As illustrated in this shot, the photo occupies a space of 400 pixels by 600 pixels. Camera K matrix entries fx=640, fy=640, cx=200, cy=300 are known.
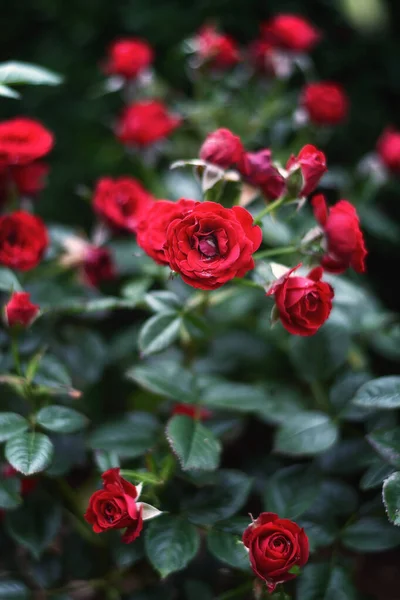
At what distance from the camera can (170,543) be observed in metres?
0.78

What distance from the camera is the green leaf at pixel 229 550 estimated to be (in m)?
0.78

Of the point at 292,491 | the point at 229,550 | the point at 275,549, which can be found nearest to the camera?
the point at 275,549

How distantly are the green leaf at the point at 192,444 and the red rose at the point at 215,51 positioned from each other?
2.69 ft

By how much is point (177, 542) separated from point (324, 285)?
36 cm

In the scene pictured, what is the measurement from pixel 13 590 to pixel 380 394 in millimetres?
594

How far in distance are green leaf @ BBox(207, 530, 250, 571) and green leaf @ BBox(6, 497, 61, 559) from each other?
268mm

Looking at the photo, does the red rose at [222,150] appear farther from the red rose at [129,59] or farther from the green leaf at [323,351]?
the red rose at [129,59]

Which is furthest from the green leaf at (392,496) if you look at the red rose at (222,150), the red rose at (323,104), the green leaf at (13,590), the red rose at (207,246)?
the red rose at (323,104)

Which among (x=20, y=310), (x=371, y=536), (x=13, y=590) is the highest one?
(x=20, y=310)

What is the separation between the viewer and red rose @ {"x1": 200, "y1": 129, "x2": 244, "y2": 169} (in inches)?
32.1

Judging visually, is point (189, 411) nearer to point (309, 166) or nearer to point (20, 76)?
point (309, 166)

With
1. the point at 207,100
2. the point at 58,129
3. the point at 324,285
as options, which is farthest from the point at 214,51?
the point at 324,285

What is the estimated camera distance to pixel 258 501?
4.38 ft

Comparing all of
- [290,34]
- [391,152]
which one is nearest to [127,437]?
[391,152]
